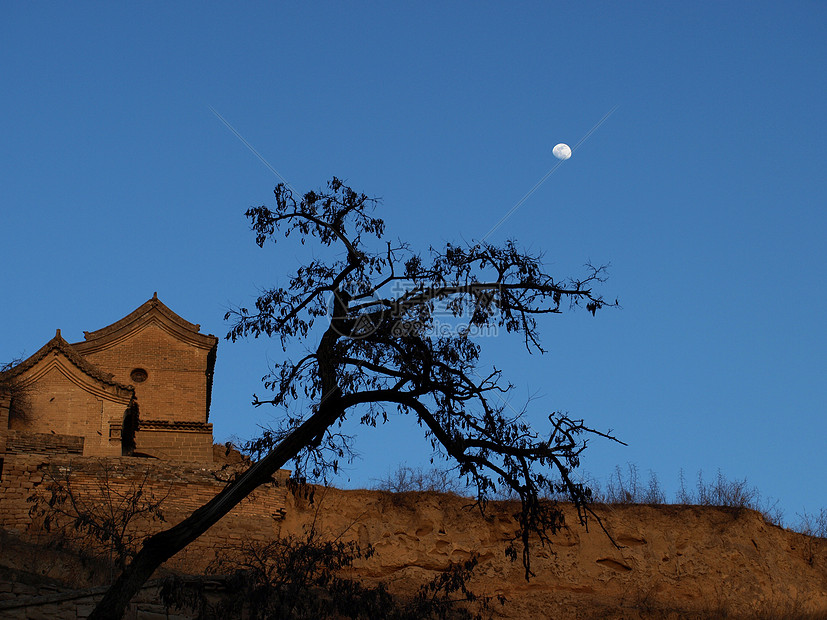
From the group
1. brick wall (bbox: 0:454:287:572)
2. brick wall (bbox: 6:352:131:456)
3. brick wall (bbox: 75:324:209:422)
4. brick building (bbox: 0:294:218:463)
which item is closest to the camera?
brick wall (bbox: 0:454:287:572)

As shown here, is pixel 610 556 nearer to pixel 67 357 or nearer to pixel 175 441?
pixel 175 441

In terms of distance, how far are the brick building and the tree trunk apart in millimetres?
11914

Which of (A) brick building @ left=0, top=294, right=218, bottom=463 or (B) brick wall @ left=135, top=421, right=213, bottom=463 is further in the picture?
(B) brick wall @ left=135, top=421, right=213, bottom=463

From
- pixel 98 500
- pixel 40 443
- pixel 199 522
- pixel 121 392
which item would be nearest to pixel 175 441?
pixel 121 392

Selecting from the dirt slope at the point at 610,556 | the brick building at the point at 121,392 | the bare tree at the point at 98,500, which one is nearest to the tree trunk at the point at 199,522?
the bare tree at the point at 98,500

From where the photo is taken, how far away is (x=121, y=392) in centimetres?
2747

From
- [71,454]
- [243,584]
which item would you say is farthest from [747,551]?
[71,454]

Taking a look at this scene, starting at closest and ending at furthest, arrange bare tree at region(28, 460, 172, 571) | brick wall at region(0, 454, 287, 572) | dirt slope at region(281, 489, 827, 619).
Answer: bare tree at region(28, 460, 172, 571) → brick wall at region(0, 454, 287, 572) → dirt slope at region(281, 489, 827, 619)

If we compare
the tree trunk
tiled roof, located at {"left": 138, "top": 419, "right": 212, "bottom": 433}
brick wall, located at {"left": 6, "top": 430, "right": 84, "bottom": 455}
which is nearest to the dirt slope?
brick wall, located at {"left": 6, "top": 430, "right": 84, "bottom": 455}

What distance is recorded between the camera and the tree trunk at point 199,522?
10008 millimetres

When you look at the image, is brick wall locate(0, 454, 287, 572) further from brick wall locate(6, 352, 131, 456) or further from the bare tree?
brick wall locate(6, 352, 131, 456)

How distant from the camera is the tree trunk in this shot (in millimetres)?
10008

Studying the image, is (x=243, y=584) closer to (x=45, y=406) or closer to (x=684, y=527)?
(x=684, y=527)

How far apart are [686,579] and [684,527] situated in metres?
1.40
